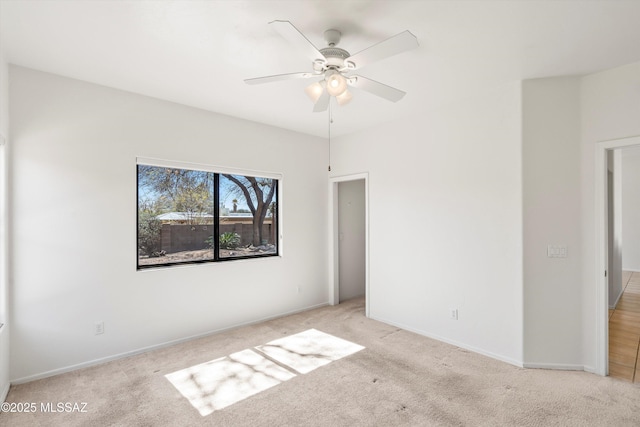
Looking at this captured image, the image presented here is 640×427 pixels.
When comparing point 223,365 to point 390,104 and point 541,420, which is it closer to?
point 541,420

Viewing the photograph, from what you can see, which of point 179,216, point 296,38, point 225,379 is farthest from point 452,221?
point 179,216

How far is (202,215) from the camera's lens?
3.87 m

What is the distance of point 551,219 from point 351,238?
3077 millimetres

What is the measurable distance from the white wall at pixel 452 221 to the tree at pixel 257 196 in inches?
55.6

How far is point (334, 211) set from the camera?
502 cm

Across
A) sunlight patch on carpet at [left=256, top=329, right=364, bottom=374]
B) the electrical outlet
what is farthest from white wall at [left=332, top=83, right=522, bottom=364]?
the electrical outlet

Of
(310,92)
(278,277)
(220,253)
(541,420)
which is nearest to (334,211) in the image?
(278,277)

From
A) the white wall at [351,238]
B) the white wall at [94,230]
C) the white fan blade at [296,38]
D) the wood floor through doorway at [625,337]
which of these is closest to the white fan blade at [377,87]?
the white fan blade at [296,38]

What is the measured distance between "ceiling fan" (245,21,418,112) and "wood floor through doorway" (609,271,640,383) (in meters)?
3.20

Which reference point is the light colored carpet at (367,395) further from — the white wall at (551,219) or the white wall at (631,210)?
the white wall at (631,210)

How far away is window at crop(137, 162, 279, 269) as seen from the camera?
346 cm

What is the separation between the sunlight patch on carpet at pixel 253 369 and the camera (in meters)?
2.48

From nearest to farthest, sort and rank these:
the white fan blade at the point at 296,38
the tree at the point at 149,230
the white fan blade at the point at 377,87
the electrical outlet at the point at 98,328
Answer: the white fan blade at the point at 296,38 < the white fan blade at the point at 377,87 < the electrical outlet at the point at 98,328 < the tree at the point at 149,230

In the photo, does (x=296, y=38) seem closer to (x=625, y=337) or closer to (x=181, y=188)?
(x=181, y=188)
